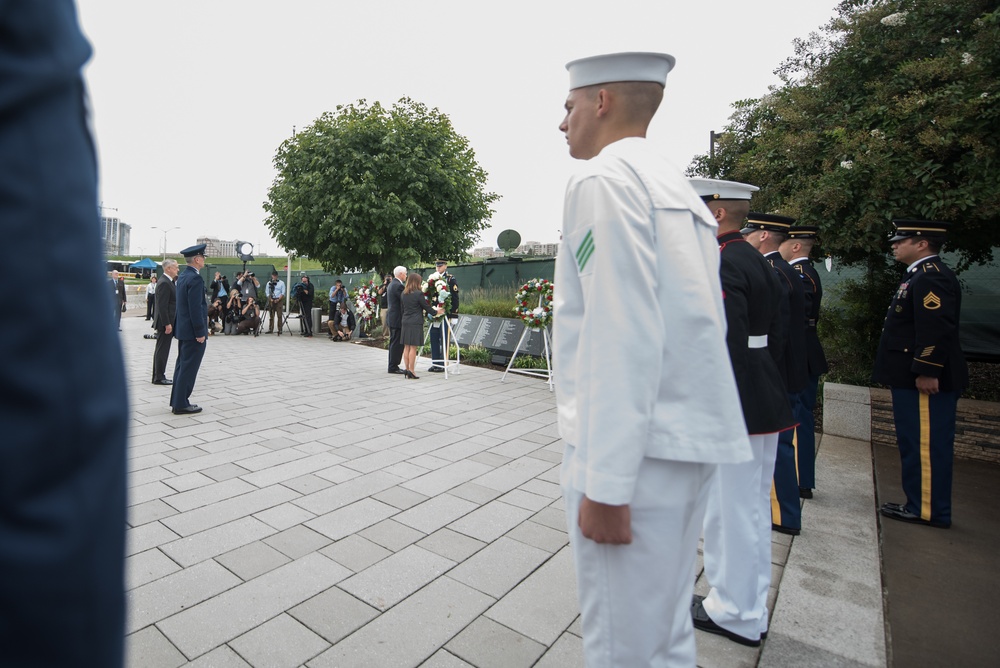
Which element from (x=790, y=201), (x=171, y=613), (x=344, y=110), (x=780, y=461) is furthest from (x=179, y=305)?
(x=344, y=110)

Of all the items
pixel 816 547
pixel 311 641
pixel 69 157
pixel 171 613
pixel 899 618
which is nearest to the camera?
pixel 69 157

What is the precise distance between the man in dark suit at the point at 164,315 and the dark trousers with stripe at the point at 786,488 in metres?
8.18

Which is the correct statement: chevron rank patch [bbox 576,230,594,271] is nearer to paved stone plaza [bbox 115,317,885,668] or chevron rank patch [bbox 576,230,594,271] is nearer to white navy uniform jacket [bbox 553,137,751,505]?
white navy uniform jacket [bbox 553,137,751,505]

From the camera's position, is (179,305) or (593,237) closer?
(593,237)

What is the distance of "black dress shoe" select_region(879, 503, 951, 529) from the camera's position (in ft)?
13.3

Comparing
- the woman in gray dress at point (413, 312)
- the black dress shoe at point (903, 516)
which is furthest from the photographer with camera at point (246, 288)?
the black dress shoe at point (903, 516)

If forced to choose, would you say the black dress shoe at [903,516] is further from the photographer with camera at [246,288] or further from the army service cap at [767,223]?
the photographer with camera at [246,288]

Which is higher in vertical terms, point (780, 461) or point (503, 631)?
point (780, 461)

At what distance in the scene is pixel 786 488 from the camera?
3.81m

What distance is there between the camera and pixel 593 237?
1.47m

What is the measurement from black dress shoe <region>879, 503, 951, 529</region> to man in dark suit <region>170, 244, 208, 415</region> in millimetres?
7061

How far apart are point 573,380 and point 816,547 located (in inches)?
119

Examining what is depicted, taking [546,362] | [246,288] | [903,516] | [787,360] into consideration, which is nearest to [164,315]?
[546,362]

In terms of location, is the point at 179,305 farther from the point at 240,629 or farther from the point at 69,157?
the point at 69,157
